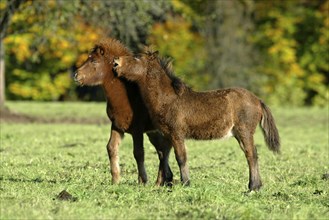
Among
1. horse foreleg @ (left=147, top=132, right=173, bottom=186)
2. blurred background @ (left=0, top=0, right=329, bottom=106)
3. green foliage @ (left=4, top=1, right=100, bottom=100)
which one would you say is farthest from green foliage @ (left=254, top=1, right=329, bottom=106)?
horse foreleg @ (left=147, top=132, right=173, bottom=186)

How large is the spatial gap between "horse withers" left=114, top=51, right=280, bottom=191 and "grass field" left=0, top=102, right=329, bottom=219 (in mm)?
594

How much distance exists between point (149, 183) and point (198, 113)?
1.55 meters

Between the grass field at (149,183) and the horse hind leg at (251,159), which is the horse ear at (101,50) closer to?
the grass field at (149,183)

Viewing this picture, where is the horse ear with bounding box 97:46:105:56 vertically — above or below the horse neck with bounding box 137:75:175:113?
above

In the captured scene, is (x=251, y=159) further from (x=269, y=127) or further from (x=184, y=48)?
(x=184, y=48)

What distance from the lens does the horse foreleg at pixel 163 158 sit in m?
12.1

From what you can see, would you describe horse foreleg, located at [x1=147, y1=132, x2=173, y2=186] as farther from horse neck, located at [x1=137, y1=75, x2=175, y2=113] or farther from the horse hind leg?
the horse hind leg

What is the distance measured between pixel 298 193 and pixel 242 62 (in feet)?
104

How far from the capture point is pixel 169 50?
45.0 metres

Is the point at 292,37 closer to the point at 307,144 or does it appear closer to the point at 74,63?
the point at 74,63

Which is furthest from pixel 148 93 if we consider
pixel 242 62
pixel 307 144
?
pixel 242 62

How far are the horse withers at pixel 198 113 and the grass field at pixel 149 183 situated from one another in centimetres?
59

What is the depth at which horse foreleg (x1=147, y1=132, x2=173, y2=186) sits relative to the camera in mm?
12094

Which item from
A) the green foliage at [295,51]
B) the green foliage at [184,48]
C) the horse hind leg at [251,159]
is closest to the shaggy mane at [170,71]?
the horse hind leg at [251,159]
